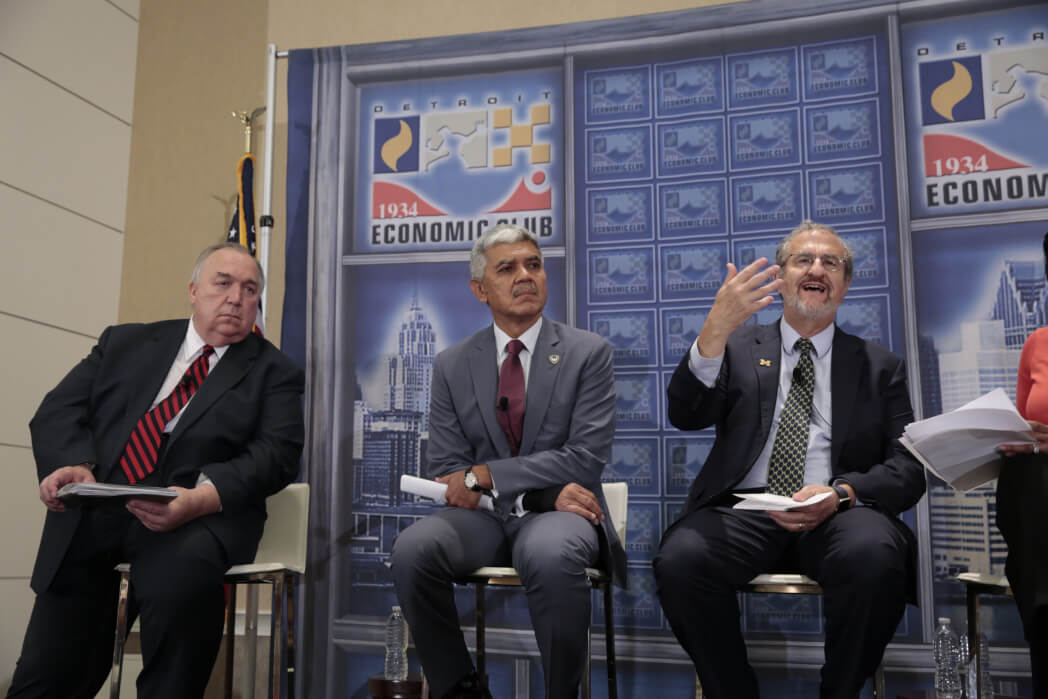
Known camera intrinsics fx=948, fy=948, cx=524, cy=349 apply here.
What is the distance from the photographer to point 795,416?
282 cm

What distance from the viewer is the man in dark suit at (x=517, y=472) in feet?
8.14

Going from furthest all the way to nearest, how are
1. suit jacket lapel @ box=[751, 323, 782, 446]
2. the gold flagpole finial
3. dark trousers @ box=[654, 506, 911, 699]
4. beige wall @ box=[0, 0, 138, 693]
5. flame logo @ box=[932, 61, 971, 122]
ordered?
1. the gold flagpole finial
2. beige wall @ box=[0, 0, 138, 693]
3. flame logo @ box=[932, 61, 971, 122]
4. suit jacket lapel @ box=[751, 323, 782, 446]
5. dark trousers @ box=[654, 506, 911, 699]

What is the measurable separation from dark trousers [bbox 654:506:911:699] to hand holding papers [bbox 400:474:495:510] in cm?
54

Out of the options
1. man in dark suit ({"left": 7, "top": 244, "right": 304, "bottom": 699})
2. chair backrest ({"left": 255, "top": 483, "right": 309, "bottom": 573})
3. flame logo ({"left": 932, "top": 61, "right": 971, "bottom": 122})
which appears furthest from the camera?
flame logo ({"left": 932, "top": 61, "right": 971, "bottom": 122})

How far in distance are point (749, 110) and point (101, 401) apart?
2.51 meters

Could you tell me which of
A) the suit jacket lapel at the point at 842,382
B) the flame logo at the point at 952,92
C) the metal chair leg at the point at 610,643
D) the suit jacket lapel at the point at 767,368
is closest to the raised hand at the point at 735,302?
the suit jacket lapel at the point at 767,368

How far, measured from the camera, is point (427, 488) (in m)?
2.75

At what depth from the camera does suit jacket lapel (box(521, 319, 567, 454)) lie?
9.50ft

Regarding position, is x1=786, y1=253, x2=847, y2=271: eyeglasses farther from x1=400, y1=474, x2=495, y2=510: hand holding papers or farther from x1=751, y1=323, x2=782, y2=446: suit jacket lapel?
x1=400, y1=474, x2=495, y2=510: hand holding papers

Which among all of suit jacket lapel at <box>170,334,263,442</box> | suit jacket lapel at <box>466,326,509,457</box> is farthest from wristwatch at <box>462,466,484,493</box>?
suit jacket lapel at <box>170,334,263,442</box>

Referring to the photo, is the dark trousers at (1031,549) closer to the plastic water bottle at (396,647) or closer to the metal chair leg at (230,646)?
the plastic water bottle at (396,647)

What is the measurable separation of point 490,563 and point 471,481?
0.25m

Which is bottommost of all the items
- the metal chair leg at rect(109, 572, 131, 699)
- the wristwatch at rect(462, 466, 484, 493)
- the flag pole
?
the metal chair leg at rect(109, 572, 131, 699)

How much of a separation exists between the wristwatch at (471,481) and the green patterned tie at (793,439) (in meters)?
0.86
